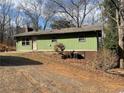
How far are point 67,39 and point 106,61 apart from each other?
13415 mm

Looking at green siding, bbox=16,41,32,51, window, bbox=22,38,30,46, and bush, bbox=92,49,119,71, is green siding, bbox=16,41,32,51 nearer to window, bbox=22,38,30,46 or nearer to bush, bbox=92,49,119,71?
window, bbox=22,38,30,46

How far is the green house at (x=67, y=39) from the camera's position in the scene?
37694 mm

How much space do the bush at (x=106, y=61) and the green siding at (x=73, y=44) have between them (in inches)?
353

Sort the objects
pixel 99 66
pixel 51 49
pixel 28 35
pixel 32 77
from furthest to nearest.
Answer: pixel 28 35, pixel 51 49, pixel 99 66, pixel 32 77

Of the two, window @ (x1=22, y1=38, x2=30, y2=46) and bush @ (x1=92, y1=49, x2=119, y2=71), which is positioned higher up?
window @ (x1=22, y1=38, x2=30, y2=46)

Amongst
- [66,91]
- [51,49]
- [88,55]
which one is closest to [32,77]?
[66,91]

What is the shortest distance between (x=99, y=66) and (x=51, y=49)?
15.4m

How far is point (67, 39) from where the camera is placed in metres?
40.6

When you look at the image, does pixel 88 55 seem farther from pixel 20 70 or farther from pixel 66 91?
pixel 66 91

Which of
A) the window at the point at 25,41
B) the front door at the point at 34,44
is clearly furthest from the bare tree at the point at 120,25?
the window at the point at 25,41

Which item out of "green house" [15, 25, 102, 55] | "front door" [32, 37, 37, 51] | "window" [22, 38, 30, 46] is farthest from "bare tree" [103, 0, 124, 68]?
"window" [22, 38, 30, 46]

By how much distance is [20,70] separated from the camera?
22594 millimetres

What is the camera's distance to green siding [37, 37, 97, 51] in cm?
3778

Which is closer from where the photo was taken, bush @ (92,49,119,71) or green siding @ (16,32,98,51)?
bush @ (92,49,119,71)
